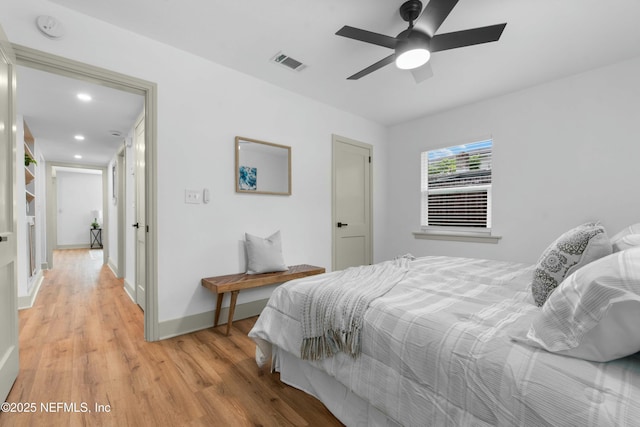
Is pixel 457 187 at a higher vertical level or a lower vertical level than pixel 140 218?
higher

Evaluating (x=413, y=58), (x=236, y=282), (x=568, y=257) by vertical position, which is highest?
(x=413, y=58)

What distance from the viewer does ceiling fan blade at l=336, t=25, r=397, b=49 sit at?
192cm

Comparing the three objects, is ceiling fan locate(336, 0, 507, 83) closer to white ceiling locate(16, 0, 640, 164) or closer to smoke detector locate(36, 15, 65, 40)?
white ceiling locate(16, 0, 640, 164)

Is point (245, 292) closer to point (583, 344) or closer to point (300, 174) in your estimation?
point (300, 174)

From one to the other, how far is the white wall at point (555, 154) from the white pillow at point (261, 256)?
7.80ft

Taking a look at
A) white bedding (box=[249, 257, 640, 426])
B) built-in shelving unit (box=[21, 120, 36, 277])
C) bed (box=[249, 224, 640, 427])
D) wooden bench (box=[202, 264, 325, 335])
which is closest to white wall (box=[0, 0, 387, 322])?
wooden bench (box=[202, 264, 325, 335])

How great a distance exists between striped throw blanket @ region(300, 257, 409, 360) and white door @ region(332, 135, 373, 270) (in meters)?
2.37

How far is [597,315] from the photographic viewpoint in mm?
832

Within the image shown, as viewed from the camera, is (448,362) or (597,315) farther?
(448,362)

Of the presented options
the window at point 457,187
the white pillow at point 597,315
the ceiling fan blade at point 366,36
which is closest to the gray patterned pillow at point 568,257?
the white pillow at point 597,315

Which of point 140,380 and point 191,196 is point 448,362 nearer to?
point 140,380

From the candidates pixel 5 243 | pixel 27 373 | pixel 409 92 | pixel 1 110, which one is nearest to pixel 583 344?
pixel 5 243

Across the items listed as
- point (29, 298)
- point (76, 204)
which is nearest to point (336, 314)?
point (29, 298)

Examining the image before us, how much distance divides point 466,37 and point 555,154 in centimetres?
212
